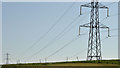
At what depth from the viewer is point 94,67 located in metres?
16.5

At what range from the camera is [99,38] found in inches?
1328

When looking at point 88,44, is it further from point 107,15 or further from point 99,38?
point 107,15

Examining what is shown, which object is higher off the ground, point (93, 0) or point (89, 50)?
point (93, 0)

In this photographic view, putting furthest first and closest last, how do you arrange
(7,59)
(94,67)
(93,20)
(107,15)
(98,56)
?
(7,59), (107,15), (93,20), (98,56), (94,67)

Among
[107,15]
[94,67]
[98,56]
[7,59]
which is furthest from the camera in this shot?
[7,59]

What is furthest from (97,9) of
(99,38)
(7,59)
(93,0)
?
(7,59)

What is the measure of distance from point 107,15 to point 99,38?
552 centimetres

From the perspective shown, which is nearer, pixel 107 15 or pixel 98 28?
pixel 98 28

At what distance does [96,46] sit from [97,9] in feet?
20.0

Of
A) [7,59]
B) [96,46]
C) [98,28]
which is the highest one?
[98,28]

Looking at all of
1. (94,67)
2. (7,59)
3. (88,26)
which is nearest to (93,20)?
(88,26)

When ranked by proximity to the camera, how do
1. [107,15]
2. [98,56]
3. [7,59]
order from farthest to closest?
[7,59], [107,15], [98,56]

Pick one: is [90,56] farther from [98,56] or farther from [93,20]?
[93,20]

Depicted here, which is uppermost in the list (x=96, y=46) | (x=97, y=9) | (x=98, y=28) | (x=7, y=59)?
(x=97, y=9)
